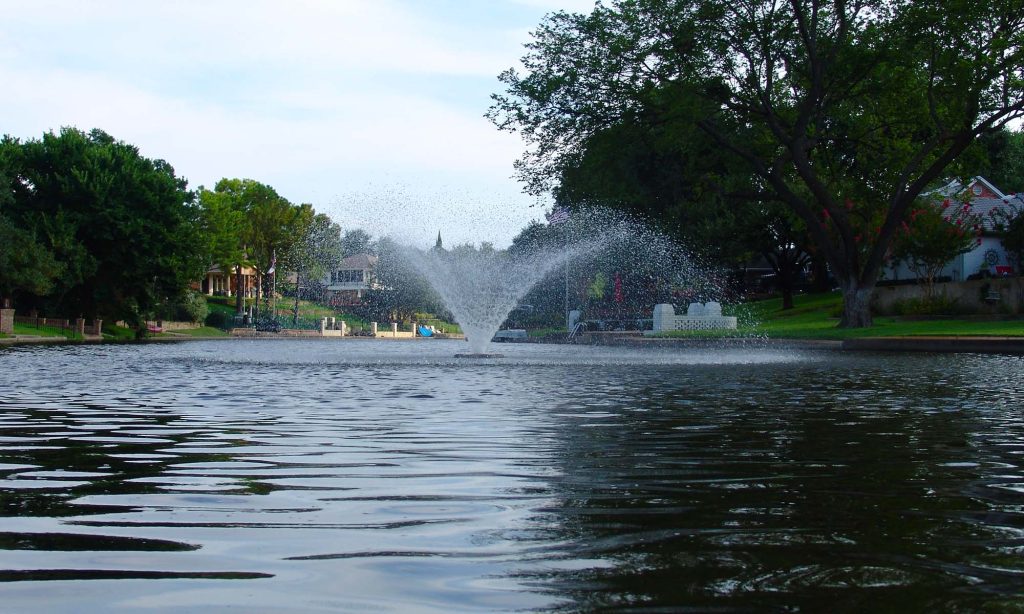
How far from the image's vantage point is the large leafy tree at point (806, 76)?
121ft

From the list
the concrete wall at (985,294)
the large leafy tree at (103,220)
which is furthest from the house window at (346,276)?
the concrete wall at (985,294)

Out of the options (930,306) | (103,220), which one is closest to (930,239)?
(930,306)

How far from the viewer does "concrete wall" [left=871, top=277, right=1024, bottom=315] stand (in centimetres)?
4734

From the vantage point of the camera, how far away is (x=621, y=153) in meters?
42.0

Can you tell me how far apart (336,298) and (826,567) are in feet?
438

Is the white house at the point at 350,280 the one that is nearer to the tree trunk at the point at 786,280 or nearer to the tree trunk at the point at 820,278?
the tree trunk at the point at 820,278

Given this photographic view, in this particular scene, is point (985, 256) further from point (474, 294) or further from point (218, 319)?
point (218, 319)

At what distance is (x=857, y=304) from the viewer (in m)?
41.9

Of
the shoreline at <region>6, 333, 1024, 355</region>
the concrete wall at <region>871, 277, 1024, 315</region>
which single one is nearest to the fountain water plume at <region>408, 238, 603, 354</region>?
the shoreline at <region>6, 333, 1024, 355</region>

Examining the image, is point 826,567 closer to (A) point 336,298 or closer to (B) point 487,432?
(B) point 487,432

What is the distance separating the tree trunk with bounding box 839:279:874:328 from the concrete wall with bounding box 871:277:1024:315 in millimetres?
9411

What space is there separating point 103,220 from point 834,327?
138 feet

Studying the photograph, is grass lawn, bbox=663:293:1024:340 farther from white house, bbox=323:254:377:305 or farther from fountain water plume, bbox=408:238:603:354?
A: white house, bbox=323:254:377:305

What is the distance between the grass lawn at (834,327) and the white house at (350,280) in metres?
65.0
